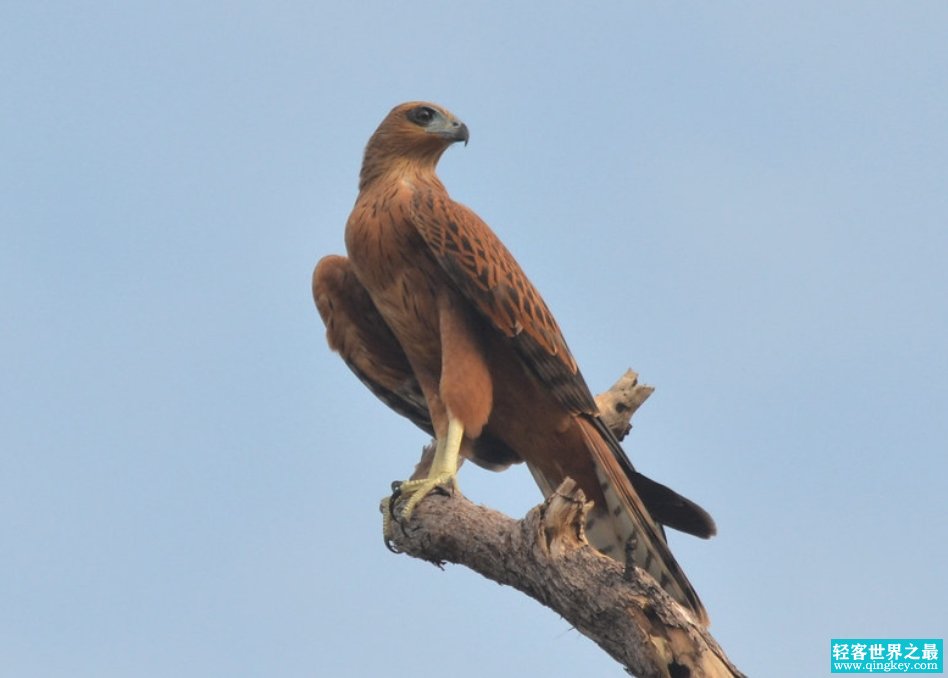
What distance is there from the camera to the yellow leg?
264 inches

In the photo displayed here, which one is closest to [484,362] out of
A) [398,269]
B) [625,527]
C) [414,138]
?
[398,269]

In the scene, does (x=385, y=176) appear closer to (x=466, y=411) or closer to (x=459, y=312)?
(x=459, y=312)

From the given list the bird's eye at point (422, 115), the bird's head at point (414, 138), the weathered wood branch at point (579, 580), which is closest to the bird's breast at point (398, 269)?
the bird's head at point (414, 138)

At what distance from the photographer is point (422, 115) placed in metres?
7.98

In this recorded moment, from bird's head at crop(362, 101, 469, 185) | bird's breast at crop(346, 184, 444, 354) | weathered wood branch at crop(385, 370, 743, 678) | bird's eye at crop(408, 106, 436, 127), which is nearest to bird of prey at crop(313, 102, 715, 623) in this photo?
bird's breast at crop(346, 184, 444, 354)

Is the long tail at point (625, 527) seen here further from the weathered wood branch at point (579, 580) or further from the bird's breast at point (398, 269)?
the bird's breast at point (398, 269)

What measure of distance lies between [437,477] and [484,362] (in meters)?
0.77

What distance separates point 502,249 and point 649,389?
1270 millimetres

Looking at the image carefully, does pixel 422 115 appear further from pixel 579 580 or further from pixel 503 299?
pixel 579 580

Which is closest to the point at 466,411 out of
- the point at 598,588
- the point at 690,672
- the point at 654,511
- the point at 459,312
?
the point at 459,312

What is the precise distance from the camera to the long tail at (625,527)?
6613 millimetres

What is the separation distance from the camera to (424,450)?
301 inches

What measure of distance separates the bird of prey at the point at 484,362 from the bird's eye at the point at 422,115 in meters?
0.35

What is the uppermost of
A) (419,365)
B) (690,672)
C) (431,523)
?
(419,365)
